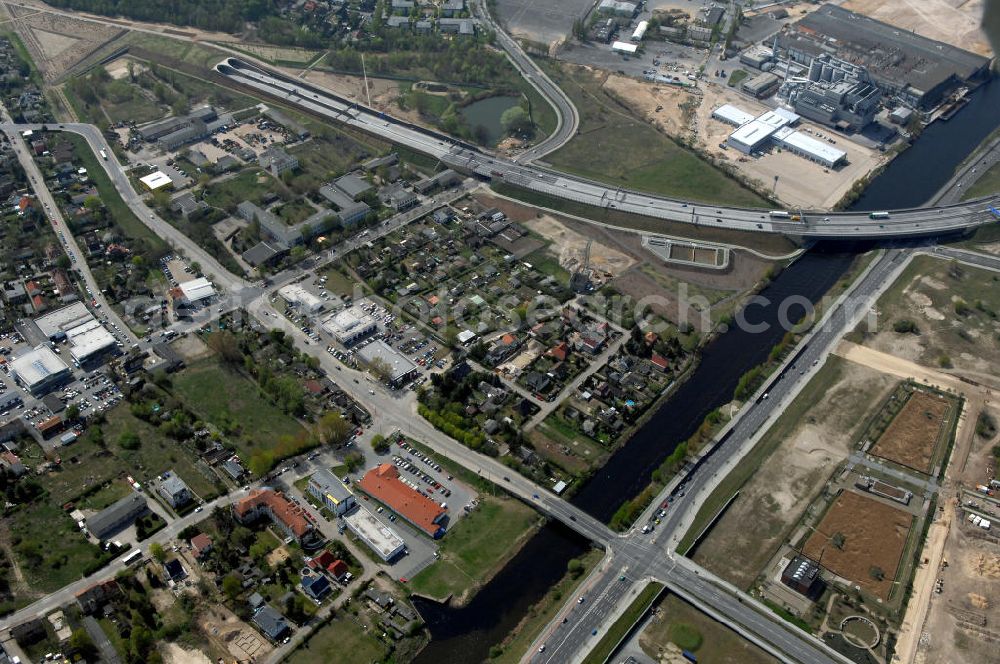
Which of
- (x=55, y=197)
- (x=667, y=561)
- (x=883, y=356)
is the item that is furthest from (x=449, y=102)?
(x=667, y=561)

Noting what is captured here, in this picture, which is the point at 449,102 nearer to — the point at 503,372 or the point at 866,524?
the point at 503,372

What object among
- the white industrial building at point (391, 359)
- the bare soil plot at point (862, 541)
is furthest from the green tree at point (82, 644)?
the bare soil plot at point (862, 541)

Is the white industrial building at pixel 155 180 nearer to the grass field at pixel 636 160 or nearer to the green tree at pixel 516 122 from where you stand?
the green tree at pixel 516 122

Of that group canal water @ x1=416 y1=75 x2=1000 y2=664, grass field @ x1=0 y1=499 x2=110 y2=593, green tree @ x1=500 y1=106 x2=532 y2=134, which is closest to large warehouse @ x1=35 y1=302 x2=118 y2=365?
grass field @ x1=0 y1=499 x2=110 y2=593

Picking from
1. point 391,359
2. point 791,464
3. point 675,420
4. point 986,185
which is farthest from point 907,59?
point 391,359

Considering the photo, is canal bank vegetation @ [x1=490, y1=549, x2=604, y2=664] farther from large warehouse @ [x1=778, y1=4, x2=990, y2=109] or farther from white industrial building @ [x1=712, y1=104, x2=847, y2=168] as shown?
large warehouse @ [x1=778, y1=4, x2=990, y2=109]
